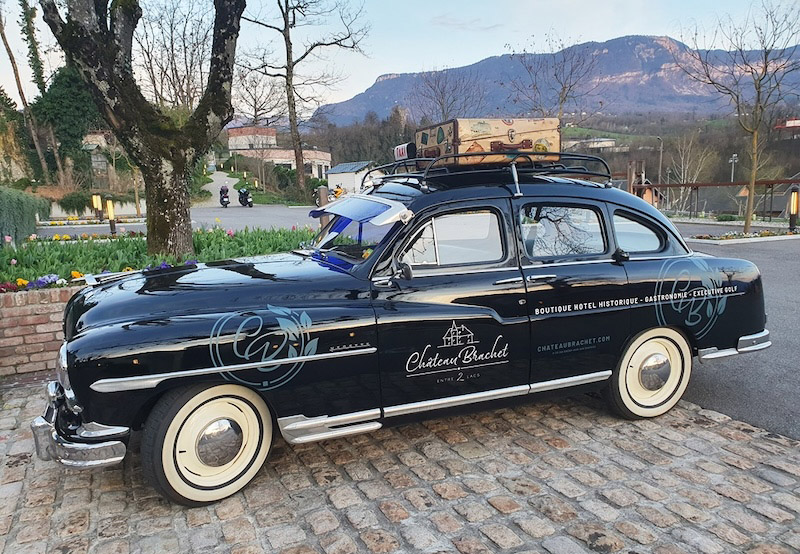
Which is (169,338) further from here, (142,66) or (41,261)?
(142,66)

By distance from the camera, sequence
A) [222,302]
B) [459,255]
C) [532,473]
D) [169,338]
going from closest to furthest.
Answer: [169,338] → [222,302] → [532,473] → [459,255]

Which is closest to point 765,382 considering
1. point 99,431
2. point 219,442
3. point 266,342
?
point 266,342

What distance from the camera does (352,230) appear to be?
13.5ft

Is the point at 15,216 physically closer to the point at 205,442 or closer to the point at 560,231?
the point at 205,442

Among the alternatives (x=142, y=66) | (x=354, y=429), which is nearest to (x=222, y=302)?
(x=354, y=429)

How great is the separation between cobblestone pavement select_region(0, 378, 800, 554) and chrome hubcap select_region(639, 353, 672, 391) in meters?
0.28

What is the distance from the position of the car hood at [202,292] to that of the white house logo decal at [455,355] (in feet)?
1.92

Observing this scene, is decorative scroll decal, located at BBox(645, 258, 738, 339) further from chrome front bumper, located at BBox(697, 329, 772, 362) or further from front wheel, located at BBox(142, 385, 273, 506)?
front wheel, located at BBox(142, 385, 273, 506)

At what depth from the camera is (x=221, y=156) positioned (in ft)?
226

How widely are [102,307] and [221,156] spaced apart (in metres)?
70.1

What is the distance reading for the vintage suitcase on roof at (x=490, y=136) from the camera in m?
5.30

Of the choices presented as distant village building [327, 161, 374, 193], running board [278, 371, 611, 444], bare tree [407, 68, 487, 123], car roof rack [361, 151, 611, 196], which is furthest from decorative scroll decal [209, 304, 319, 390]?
distant village building [327, 161, 374, 193]

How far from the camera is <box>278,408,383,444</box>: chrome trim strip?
10.7 feet

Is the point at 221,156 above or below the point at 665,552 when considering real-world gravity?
above
